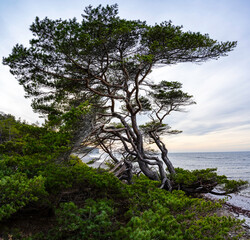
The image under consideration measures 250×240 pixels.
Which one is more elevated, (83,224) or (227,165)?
(83,224)

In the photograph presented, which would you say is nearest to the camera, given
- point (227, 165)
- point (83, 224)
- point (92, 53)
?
point (83, 224)

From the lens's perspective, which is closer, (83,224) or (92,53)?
(83,224)

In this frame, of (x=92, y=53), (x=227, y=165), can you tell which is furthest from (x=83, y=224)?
(x=227, y=165)

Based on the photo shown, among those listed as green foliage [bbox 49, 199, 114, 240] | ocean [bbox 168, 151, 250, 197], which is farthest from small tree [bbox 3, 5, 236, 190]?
ocean [bbox 168, 151, 250, 197]

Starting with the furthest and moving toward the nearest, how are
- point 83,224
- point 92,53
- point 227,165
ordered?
point 227,165 → point 92,53 → point 83,224

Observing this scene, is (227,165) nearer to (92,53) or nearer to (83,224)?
(92,53)

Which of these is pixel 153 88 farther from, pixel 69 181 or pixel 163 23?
A: pixel 69 181

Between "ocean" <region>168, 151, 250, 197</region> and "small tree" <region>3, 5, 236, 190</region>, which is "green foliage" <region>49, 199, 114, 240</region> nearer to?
"small tree" <region>3, 5, 236, 190</region>

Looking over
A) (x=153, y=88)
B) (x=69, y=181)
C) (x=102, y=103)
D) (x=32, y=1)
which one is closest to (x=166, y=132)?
(x=153, y=88)

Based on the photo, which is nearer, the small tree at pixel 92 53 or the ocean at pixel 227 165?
the small tree at pixel 92 53

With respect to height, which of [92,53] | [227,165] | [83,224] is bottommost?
[227,165]

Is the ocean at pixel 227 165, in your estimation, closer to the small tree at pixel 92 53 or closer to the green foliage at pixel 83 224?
the small tree at pixel 92 53

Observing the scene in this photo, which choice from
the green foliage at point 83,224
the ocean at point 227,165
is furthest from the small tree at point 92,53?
the ocean at point 227,165

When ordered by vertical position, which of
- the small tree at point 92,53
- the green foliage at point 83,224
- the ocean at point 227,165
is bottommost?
the ocean at point 227,165
